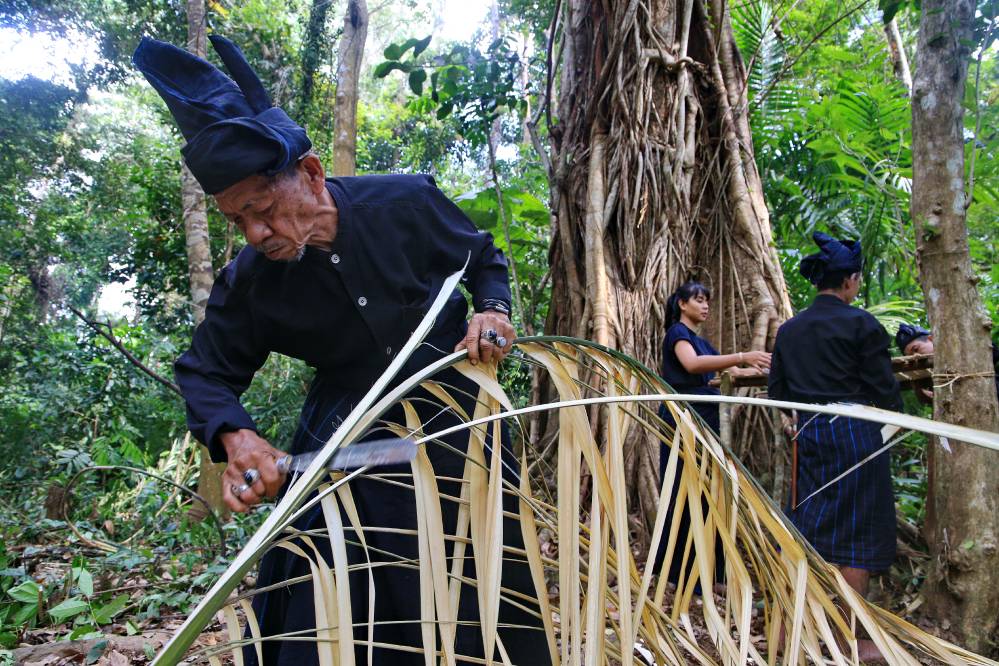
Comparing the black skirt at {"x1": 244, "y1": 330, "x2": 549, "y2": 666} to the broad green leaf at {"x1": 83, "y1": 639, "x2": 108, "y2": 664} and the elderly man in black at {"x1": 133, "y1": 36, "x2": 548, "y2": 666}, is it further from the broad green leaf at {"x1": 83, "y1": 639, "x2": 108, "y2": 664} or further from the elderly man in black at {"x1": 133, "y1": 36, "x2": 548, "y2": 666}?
the broad green leaf at {"x1": 83, "y1": 639, "x2": 108, "y2": 664}

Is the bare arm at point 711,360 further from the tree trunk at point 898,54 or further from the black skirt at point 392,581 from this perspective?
the tree trunk at point 898,54

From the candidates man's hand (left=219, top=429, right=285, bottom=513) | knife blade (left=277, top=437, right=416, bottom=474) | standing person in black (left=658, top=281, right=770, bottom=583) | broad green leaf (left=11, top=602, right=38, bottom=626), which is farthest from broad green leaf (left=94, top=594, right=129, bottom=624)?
knife blade (left=277, top=437, right=416, bottom=474)

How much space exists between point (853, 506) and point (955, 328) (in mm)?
795

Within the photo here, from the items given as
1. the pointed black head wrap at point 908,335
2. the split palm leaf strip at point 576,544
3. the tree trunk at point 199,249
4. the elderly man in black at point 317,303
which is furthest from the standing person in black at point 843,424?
the tree trunk at point 199,249

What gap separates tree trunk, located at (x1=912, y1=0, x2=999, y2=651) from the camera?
2.40 meters

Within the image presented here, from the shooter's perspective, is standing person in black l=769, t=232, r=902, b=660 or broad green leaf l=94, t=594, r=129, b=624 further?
standing person in black l=769, t=232, r=902, b=660

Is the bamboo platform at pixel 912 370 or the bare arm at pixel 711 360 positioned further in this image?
the bare arm at pixel 711 360

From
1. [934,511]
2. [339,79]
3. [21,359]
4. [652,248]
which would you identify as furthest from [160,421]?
[934,511]

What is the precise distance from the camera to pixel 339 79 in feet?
16.0

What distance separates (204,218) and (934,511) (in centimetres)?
499

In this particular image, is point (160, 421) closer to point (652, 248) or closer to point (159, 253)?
point (159, 253)

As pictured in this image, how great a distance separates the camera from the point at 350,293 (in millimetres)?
1652

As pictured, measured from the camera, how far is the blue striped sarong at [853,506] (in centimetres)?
273

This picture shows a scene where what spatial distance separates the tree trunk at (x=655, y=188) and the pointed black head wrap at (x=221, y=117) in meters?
2.70
